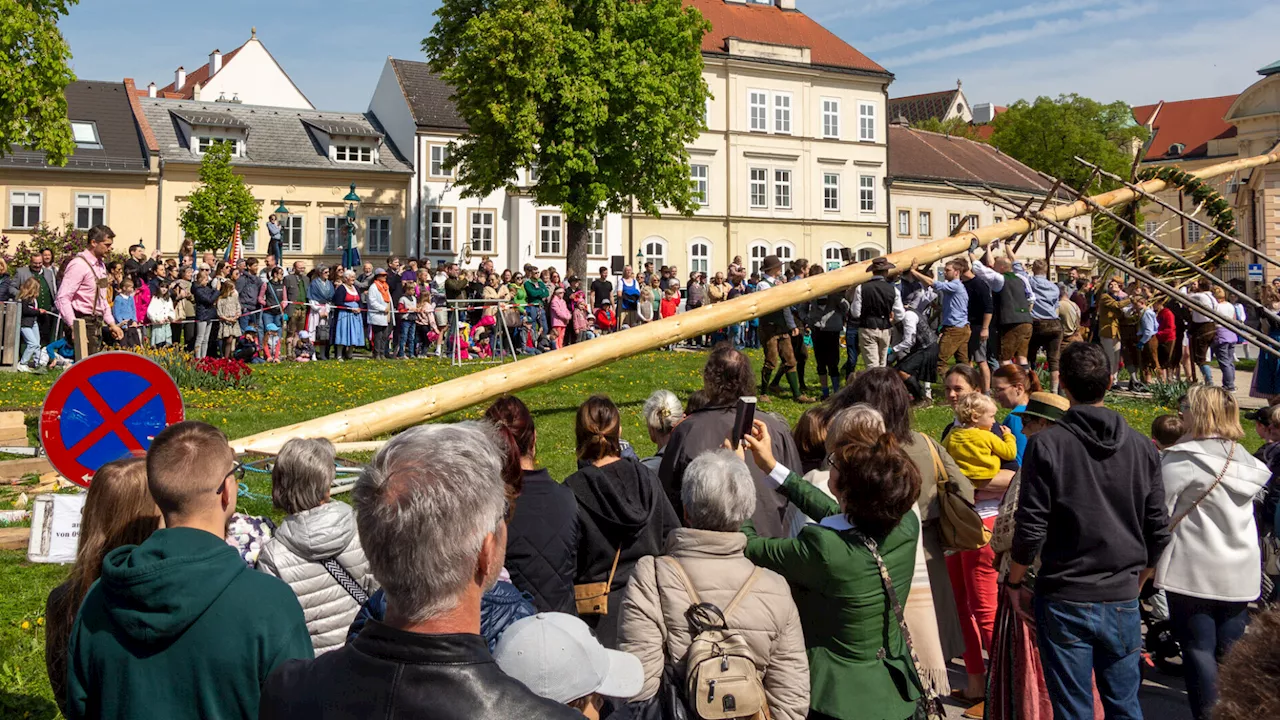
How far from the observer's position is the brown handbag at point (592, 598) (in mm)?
5133

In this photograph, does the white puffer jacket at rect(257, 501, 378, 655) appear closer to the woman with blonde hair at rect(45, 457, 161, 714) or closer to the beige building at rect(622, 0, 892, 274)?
the woman with blonde hair at rect(45, 457, 161, 714)

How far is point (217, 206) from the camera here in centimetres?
4506

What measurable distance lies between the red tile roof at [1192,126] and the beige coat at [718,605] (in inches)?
4457

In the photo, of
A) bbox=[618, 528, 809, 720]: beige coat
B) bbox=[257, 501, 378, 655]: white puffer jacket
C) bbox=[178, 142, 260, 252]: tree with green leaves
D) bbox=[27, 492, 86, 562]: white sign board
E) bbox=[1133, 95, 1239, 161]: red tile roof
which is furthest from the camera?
bbox=[1133, 95, 1239, 161]: red tile roof

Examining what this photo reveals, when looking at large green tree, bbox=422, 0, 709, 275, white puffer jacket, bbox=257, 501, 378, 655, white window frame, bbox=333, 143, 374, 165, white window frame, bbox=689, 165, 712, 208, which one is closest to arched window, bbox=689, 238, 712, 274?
white window frame, bbox=689, 165, 712, 208

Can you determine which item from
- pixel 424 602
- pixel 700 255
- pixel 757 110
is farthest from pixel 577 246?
pixel 424 602

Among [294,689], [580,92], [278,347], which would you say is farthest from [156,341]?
[580,92]

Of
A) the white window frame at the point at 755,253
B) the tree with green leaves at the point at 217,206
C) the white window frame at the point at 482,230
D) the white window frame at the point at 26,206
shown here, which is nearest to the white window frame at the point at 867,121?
the white window frame at the point at 755,253

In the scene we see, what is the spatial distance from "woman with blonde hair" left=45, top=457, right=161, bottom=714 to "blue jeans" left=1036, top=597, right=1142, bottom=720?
3725 millimetres

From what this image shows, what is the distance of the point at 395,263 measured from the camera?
25375 mm

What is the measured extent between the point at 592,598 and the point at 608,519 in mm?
371

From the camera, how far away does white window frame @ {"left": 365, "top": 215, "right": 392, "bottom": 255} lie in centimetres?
5450

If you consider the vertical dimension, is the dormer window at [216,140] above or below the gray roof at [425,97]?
below

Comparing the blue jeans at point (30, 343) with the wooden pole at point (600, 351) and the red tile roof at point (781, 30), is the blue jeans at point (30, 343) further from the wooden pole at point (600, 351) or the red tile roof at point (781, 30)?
the red tile roof at point (781, 30)
